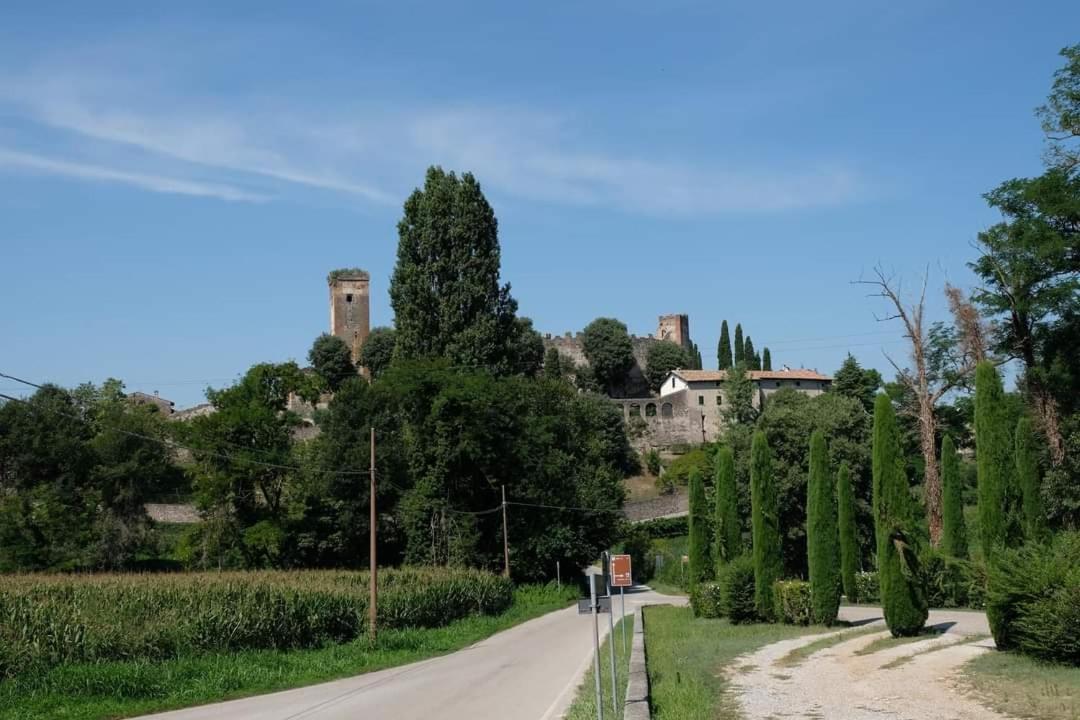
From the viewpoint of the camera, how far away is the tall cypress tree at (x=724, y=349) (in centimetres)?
12338

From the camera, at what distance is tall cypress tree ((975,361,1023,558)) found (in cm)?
2184

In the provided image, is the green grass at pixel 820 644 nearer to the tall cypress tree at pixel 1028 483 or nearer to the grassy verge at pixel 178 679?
the tall cypress tree at pixel 1028 483

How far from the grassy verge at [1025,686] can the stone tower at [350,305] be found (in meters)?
100

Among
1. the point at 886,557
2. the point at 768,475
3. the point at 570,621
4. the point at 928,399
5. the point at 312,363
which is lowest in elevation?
the point at 570,621

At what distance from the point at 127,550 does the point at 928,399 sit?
1617 inches

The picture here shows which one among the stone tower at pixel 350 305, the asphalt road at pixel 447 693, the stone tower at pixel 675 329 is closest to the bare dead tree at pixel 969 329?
the asphalt road at pixel 447 693

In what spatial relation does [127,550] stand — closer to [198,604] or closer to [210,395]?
[210,395]

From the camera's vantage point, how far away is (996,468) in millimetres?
21938

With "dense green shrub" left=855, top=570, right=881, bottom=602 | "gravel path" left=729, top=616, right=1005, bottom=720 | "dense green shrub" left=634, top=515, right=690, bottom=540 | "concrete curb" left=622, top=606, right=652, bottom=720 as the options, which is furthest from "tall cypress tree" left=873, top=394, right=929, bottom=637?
"dense green shrub" left=634, top=515, right=690, bottom=540

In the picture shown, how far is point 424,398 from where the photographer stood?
5269cm

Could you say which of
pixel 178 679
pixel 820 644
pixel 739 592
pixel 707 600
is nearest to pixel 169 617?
pixel 178 679

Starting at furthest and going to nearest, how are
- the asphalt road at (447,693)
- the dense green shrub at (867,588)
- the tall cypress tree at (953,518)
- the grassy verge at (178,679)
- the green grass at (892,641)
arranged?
the dense green shrub at (867,588) → the tall cypress tree at (953,518) → the green grass at (892,641) → the grassy verge at (178,679) → the asphalt road at (447,693)

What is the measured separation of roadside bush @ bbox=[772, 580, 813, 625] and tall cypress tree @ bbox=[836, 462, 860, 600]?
7.90 feet

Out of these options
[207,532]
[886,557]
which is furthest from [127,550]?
[886,557]
